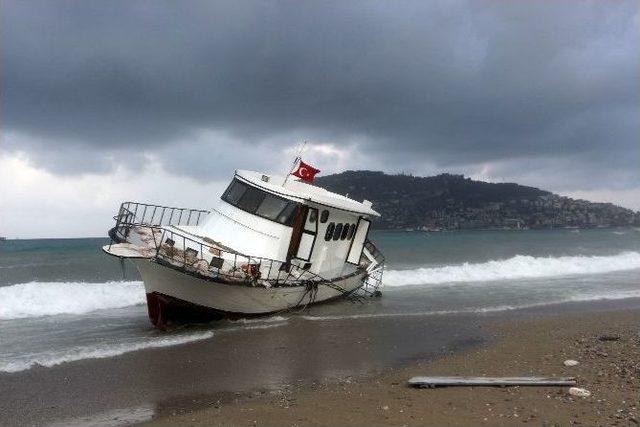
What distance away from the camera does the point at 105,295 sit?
2088cm

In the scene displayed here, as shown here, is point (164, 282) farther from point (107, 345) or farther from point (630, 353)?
point (630, 353)

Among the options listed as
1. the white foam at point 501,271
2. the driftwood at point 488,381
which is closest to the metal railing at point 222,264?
the driftwood at point 488,381

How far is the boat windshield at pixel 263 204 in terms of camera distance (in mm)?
16703

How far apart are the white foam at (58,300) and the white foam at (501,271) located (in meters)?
13.8

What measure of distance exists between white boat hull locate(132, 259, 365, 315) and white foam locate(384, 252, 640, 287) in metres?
12.9

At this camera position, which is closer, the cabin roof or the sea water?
the sea water

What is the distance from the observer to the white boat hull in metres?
14.1

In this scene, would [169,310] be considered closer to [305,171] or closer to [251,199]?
[251,199]

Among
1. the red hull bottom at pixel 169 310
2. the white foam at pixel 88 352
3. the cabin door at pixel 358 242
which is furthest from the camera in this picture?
the cabin door at pixel 358 242

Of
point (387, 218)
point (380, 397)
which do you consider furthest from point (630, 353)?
point (387, 218)

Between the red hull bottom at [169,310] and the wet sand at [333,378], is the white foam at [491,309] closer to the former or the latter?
the wet sand at [333,378]

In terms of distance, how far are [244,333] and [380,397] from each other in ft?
20.9

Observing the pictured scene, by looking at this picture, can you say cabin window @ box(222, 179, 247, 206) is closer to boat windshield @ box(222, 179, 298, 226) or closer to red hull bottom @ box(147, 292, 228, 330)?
boat windshield @ box(222, 179, 298, 226)

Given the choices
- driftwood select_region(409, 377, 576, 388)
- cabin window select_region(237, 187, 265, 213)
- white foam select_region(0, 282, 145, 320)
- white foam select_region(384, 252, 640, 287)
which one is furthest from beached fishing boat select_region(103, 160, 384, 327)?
white foam select_region(384, 252, 640, 287)
